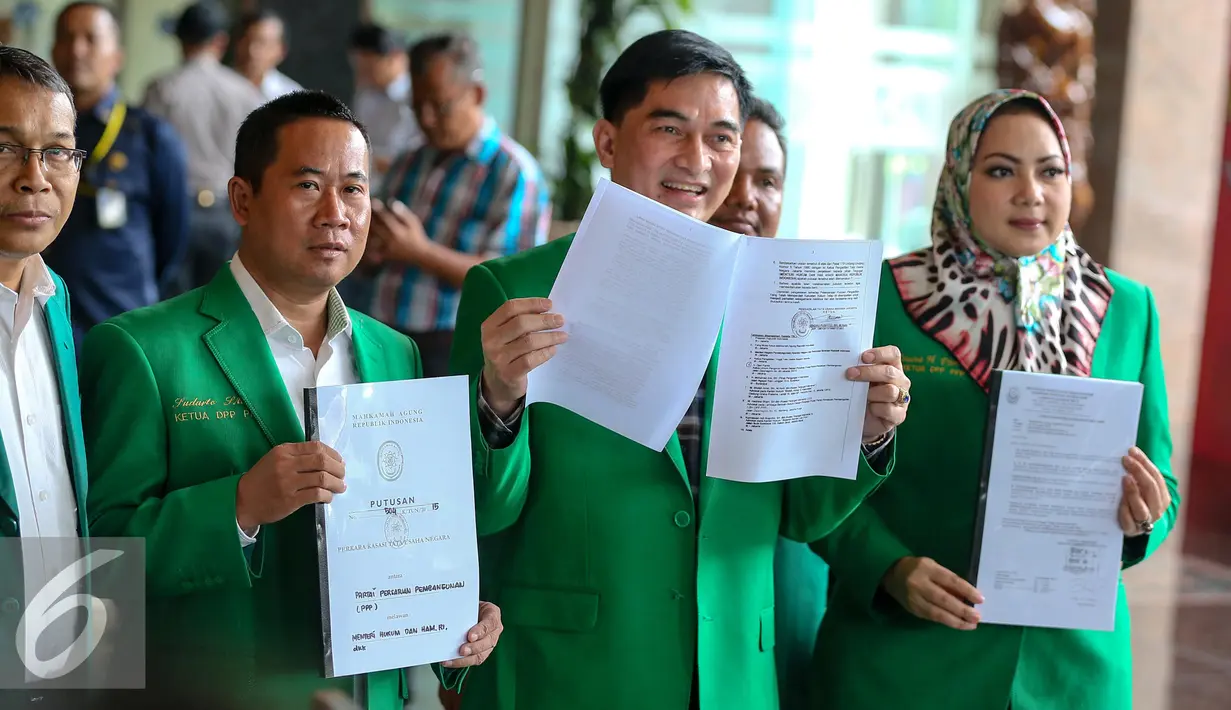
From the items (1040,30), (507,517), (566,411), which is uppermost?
(1040,30)

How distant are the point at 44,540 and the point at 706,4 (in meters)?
7.17

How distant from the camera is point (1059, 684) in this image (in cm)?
228

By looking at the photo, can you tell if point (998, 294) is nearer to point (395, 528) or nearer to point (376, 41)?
point (395, 528)

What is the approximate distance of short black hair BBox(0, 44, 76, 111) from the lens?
5.36ft

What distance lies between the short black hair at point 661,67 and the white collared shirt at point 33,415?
35.9 inches

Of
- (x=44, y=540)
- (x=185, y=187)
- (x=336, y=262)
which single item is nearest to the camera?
(x=44, y=540)

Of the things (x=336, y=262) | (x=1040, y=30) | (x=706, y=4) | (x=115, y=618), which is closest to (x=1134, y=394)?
(x=336, y=262)

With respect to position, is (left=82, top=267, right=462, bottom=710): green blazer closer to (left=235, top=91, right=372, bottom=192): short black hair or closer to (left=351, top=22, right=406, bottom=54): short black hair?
(left=235, top=91, right=372, bottom=192): short black hair

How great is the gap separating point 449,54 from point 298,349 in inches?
106

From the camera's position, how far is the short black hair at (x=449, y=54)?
4391 mm

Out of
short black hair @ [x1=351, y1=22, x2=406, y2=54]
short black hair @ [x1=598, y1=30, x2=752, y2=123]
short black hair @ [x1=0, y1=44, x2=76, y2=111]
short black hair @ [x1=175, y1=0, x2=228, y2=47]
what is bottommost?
short black hair @ [x1=0, y1=44, x2=76, y2=111]

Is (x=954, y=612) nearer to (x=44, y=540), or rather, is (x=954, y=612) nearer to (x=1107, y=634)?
(x=1107, y=634)

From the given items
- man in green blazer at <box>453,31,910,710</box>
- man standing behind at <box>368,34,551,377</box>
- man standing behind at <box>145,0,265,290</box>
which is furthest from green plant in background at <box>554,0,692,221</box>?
man in green blazer at <box>453,31,910,710</box>

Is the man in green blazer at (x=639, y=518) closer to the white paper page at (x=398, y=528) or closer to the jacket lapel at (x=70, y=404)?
the white paper page at (x=398, y=528)
